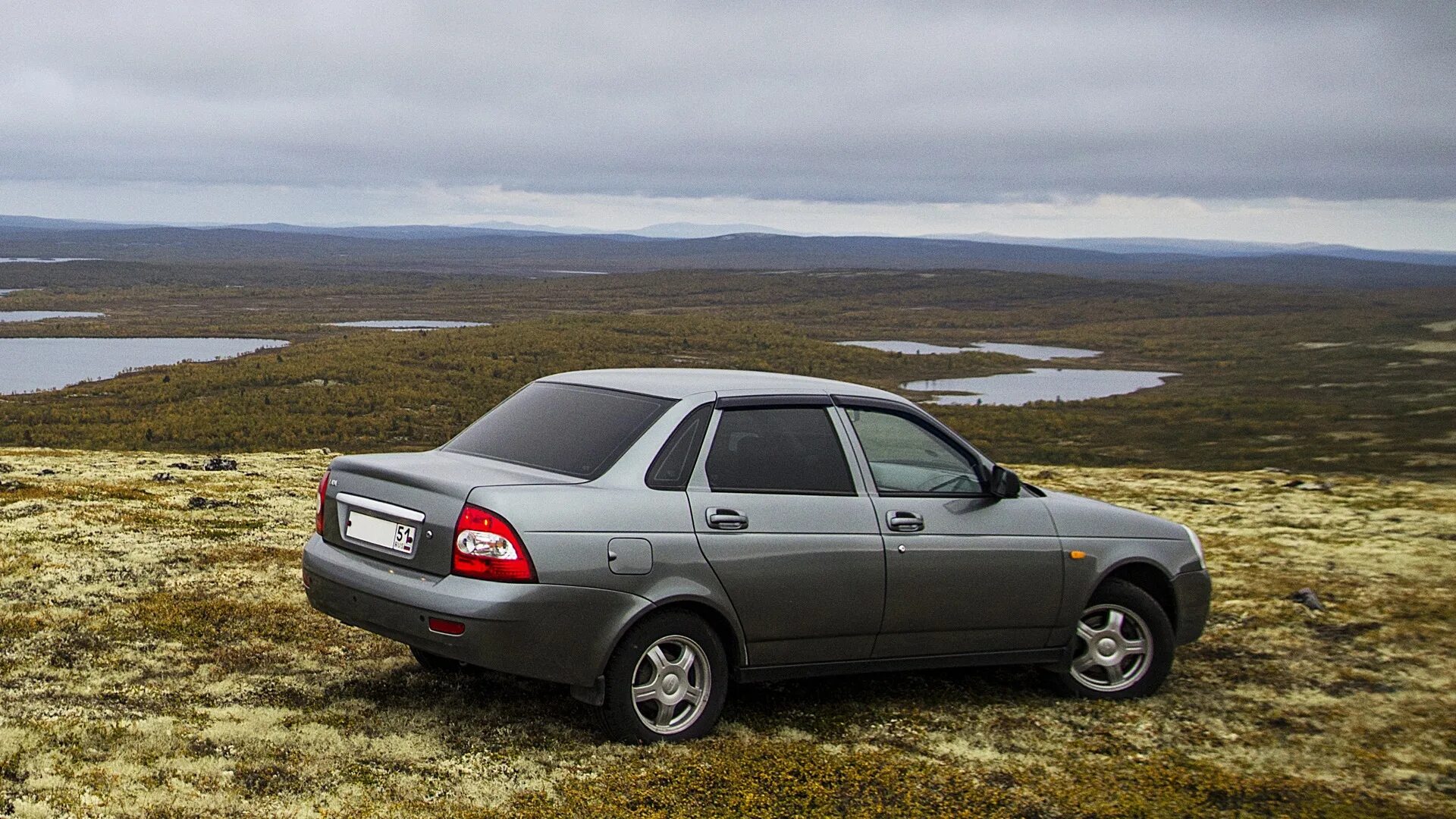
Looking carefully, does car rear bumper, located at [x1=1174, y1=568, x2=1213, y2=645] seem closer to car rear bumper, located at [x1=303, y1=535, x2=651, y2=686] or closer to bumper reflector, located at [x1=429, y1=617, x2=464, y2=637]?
car rear bumper, located at [x1=303, y1=535, x2=651, y2=686]

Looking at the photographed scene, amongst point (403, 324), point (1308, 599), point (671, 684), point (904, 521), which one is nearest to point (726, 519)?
point (671, 684)

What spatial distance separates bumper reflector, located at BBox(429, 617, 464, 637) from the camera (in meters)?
6.17

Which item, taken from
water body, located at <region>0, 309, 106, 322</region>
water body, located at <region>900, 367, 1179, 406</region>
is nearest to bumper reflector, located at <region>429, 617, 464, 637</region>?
water body, located at <region>900, 367, 1179, 406</region>

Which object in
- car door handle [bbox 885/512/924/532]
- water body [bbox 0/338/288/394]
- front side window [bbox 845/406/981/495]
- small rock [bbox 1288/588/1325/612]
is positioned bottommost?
water body [bbox 0/338/288/394]

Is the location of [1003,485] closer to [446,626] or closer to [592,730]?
[592,730]

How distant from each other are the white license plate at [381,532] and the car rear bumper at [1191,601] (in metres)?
4.73

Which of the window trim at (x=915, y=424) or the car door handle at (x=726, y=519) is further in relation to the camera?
the window trim at (x=915, y=424)

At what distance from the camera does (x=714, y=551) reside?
657cm

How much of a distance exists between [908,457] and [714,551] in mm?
1615

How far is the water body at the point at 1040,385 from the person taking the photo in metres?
78.7

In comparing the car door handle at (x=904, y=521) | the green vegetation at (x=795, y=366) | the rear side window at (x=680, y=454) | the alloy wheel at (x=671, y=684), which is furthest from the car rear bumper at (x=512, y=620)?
the green vegetation at (x=795, y=366)

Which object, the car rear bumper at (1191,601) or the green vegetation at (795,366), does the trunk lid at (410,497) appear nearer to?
the car rear bumper at (1191,601)

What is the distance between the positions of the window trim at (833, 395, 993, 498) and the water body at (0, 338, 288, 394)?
2666 inches

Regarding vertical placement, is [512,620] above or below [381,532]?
below
